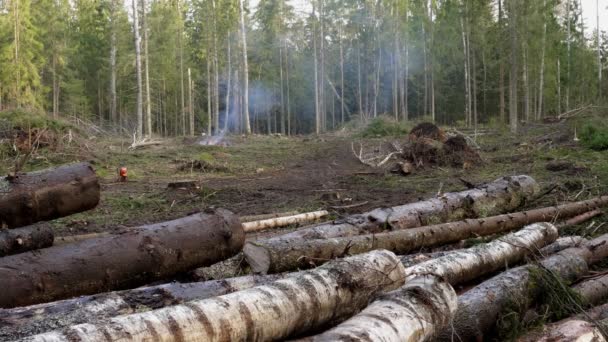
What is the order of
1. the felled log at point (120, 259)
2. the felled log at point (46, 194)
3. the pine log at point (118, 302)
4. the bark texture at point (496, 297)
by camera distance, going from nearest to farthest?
the pine log at point (118, 302)
the bark texture at point (496, 297)
the felled log at point (120, 259)
the felled log at point (46, 194)

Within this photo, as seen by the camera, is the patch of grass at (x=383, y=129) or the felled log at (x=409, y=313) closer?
the felled log at (x=409, y=313)

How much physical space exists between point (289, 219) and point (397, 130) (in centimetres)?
1831

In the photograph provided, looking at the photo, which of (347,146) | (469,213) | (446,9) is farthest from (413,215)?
(446,9)

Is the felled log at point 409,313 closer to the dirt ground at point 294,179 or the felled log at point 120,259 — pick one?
the felled log at point 120,259

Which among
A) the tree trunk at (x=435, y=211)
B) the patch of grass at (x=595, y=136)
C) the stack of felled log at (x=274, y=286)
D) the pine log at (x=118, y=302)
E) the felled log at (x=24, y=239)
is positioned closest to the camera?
the stack of felled log at (x=274, y=286)

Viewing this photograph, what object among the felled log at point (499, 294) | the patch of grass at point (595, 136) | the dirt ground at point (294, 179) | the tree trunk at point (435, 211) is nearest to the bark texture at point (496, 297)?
the felled log at point (499, 294)

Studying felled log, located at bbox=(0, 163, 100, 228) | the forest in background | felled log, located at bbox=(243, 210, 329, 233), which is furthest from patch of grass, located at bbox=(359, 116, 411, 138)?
felled log, located at bbox=(0, 163, 100, 228)

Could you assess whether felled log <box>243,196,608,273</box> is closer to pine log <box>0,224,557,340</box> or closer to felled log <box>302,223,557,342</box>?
pine log <box>0,224,557,340</box>

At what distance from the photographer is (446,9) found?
37.6m

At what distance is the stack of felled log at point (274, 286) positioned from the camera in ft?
8.68

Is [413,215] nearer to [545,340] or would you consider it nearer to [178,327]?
[545,340]

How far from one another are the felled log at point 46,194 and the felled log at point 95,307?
109 centimetres

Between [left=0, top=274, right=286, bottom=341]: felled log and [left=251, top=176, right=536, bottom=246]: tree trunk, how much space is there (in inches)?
49.4

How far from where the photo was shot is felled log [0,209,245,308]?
3363 millimetres
